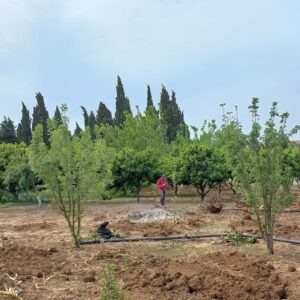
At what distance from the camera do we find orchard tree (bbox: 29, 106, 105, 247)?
11.9 meters

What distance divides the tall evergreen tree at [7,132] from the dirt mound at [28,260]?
1700 inches

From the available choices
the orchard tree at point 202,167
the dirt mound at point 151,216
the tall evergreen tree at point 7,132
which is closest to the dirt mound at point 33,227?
the dirt mound at point 151,216

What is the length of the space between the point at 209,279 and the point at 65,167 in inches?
211

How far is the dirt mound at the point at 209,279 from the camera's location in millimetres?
7141

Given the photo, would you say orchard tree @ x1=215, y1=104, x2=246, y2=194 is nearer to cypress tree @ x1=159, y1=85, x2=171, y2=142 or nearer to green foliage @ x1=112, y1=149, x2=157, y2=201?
green foliage @ x1=112, y1=149, x2=157, y2=201

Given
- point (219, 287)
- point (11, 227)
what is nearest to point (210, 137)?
point (11, 227)

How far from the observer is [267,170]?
1034 cm

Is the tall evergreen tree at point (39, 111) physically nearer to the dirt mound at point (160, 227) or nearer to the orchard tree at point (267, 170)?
the dirt mound at point (160, 227)

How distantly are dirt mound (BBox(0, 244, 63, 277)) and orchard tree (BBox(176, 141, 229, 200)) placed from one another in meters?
14.3

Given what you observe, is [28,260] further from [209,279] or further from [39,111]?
[39,111]

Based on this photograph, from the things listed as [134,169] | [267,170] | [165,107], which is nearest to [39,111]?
[165,107]

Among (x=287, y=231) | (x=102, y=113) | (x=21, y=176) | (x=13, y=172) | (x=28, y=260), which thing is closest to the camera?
(x=28, y=260)

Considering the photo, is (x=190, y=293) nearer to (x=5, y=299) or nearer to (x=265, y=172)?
(x=5, y=299)

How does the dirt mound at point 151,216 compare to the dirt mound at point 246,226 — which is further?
the dirt mound at point 151,216
